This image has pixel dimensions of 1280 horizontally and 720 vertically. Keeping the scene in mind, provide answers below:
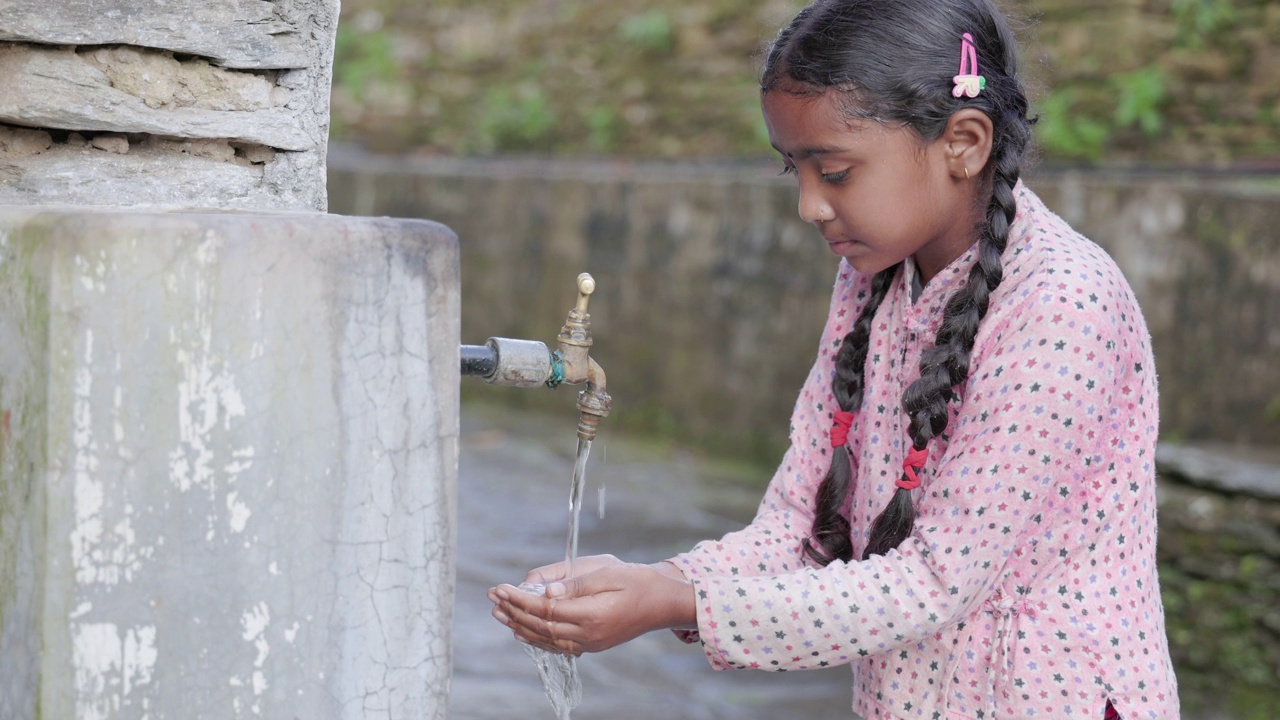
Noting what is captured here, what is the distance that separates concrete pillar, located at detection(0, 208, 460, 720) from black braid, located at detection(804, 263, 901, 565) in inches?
24.7

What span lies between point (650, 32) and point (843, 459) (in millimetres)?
5359

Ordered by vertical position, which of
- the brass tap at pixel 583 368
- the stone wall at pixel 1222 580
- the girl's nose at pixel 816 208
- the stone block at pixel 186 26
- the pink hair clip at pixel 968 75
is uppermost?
the pink hair clip at pixel 968 75

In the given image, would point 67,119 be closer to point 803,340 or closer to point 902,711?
point 902,711

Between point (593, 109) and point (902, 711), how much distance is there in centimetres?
569

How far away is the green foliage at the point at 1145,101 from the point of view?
5086mm

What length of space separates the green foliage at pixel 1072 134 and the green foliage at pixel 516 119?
2.79 m

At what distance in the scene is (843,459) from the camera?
1.71m

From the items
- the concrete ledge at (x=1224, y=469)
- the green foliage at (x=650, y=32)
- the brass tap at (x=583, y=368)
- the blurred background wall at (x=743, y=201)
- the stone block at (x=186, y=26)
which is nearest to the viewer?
the stone block at (x=186, y=26)

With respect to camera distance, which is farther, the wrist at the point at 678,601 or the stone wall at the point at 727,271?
the stone wall at the point at 727,271

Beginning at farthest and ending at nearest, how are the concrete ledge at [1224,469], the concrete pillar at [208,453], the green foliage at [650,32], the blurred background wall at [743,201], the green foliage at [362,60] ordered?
the green foliage at [362,60] → the green foliage at [650,32] → the blurred background wall at [743,201] → the concrete ledge at [1224,469] → the concrete pillar at [208,453]

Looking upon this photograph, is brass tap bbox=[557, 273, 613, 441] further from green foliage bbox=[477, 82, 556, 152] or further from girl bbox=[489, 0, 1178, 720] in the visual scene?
green foliage bbox=[477, 82, 556, 152]

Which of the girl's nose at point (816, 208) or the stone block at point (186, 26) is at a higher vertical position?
the stone block at point (186, 26)

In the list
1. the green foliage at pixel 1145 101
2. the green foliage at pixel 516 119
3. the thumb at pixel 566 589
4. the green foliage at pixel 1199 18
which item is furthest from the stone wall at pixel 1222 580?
the green foliage at pixel 516 119

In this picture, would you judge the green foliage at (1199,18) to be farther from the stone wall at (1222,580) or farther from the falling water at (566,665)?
the falling water at (566,665)
